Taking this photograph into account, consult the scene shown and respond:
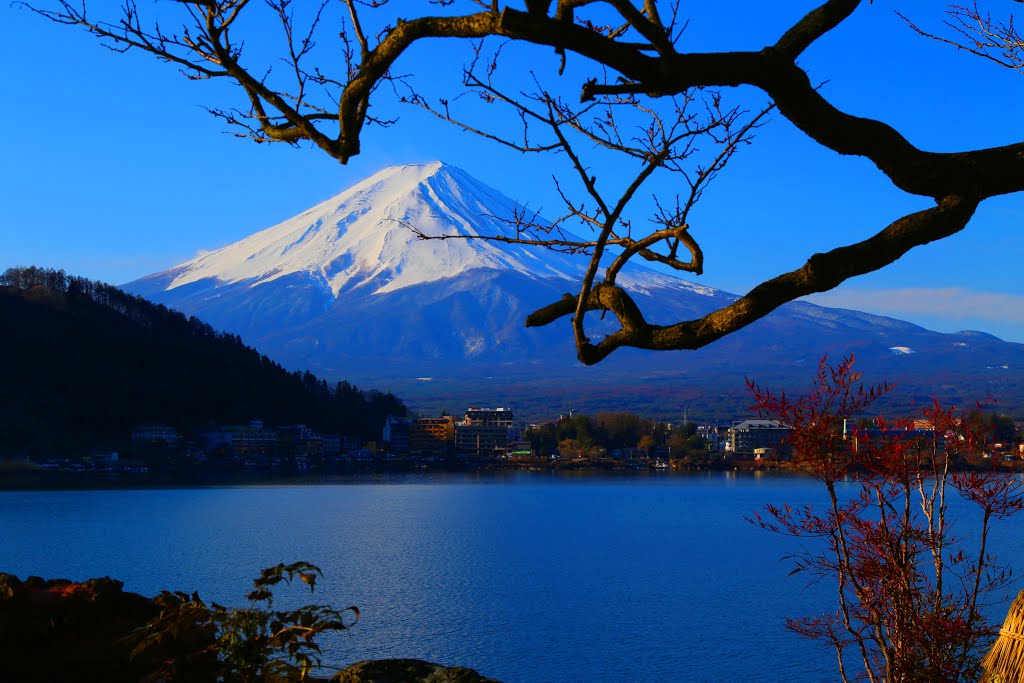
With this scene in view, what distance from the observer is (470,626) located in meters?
13.3

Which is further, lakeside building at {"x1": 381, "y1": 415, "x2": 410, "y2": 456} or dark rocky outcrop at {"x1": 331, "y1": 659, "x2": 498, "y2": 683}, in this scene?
lakeside building at {"x1": 381, "y1": 415, "x2": 410, "y2": 456}

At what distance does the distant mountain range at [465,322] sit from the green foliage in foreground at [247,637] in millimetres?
78880

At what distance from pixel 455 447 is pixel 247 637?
53890 millimetres

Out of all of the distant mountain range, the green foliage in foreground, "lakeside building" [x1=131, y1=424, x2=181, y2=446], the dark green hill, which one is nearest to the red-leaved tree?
the green foliage in foreground

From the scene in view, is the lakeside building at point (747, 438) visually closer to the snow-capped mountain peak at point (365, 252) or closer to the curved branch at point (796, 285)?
the curved branch at point (796, 285)

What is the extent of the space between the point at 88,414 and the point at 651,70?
1736 inches

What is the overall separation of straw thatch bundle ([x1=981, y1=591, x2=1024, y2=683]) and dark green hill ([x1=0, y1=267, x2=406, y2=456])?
4176 centimetres

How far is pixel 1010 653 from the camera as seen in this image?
8.60 ft

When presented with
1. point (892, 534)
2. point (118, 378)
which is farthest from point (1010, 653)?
point (118, 378)

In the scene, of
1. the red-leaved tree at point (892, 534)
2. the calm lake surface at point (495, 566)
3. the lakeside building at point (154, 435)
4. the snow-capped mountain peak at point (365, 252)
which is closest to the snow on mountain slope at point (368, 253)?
the snow-capped mountain peak at point (365, 252)

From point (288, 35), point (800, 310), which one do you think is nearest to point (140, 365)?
point (288, 35)

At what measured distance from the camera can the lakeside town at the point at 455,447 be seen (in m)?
45.4

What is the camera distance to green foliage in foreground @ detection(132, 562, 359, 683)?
1.74 m

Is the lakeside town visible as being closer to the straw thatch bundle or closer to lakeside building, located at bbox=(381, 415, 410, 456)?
lakeside building, located at bbox=(381, 415, 410, 456)
